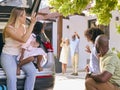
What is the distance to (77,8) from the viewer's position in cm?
522

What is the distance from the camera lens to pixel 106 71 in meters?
4.75

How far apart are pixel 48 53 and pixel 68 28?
13959 millimetres

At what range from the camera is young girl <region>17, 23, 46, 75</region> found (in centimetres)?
569

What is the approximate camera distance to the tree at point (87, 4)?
5.20 meters

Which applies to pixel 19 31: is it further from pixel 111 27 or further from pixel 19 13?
pixel 111 27

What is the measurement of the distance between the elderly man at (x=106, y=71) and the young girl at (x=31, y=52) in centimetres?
106

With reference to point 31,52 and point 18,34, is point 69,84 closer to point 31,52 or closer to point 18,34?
point 31,52

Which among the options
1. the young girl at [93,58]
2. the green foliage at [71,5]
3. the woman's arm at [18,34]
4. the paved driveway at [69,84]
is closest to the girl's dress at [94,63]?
the young girl at [93,58]

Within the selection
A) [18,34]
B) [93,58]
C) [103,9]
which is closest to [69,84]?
[93,58]

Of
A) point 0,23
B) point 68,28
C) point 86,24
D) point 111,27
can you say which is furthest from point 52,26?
point 0,23

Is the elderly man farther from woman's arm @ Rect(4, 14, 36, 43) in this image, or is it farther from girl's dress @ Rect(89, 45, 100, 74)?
woman's arm @ Rect(4, 14, 36, 43)

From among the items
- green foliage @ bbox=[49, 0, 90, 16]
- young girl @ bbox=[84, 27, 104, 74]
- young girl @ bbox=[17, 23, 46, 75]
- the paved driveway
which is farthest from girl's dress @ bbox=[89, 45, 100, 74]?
the paved driveway

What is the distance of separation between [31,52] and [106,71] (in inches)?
56.2

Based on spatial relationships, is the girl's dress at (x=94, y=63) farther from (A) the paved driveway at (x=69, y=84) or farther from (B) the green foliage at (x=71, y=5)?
(A) the paved driveway at (x=69, y=84)
